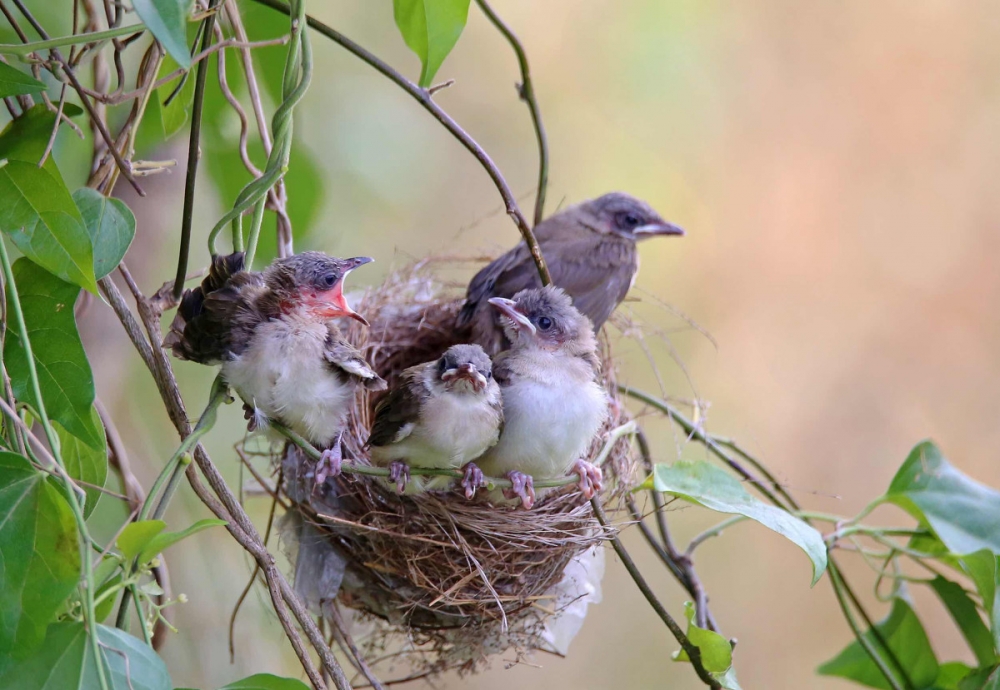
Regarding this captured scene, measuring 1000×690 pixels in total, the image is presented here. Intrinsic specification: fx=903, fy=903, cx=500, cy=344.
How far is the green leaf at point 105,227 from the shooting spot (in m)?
1.18

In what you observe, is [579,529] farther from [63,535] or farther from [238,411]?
[238,411]

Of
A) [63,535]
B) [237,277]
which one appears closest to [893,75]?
[237,277]

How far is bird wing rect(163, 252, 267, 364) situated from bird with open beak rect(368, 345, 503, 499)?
14.0 inches

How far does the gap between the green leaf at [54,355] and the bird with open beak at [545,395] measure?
72cm

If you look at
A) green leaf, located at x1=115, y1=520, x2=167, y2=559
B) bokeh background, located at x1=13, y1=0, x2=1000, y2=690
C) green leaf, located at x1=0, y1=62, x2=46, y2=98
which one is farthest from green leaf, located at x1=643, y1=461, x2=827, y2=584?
bokeh background, located at x1=13, y1=0, x2=1000, y2=690

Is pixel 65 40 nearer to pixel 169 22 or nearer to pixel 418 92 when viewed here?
pixel 169 22

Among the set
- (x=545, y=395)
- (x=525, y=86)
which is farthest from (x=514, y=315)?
(x=525, y=86)

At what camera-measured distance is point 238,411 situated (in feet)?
9.34

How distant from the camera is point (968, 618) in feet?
6.37

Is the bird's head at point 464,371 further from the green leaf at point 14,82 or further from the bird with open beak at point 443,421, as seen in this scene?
the green leaf at point 14,82

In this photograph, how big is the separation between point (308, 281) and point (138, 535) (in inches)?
20.4

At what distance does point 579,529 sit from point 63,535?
1.03m

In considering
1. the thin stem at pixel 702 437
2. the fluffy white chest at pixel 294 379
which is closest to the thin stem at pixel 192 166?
the fluffy white chest at pixel 294 379

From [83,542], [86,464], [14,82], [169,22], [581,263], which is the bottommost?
[86,464]
